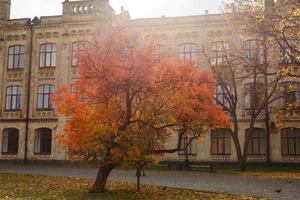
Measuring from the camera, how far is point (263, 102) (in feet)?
106

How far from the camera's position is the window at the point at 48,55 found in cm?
4050

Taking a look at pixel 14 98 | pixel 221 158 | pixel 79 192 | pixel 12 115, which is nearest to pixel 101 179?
pixel 79 192

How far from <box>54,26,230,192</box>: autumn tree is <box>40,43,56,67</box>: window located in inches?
828

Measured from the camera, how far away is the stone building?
3838 centimetres

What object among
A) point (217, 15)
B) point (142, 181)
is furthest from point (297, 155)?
point (142, 181)

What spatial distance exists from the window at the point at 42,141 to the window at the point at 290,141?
66.6 feet

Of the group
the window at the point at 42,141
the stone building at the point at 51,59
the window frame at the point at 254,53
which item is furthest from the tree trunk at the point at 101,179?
the window at the point at 42,141

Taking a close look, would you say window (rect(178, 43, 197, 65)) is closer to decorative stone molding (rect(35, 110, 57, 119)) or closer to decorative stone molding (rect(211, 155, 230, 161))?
decorative stone molding (rect(211, 155, 230, 161))

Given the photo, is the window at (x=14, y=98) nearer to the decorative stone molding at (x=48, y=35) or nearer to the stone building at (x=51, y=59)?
the stone building at (x=51, y=59)

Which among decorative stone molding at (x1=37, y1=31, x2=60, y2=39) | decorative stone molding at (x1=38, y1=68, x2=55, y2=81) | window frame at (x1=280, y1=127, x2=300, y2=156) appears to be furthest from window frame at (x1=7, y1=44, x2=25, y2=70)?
window frame at (x1=280, y1=127, x2=300, y2=156)

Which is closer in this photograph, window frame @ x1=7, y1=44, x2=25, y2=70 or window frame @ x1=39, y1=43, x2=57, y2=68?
window frame @ x1=39, y1=43, x2=57, y2=68

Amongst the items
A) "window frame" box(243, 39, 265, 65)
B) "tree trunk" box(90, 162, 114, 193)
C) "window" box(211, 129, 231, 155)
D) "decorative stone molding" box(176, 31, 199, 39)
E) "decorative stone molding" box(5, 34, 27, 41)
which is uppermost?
"decorative stone molding" box(5, 34, 27, 41)

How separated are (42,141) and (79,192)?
818 inches

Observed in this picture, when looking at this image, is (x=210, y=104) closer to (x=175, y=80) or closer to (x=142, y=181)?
(x=175, y=80)
